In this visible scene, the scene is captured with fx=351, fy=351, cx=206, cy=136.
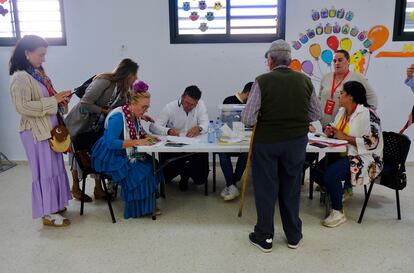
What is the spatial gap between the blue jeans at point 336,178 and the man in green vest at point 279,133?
512mm

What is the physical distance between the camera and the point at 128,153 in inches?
107

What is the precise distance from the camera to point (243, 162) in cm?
329

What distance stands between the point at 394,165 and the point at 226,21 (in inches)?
91.8

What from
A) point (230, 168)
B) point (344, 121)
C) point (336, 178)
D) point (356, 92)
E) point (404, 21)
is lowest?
point (230, 168)

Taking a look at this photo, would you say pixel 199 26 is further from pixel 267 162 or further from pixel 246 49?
pixel 267 162

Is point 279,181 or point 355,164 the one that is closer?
point 279,181

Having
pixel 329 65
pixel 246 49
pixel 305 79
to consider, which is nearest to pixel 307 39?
pixel 329 65

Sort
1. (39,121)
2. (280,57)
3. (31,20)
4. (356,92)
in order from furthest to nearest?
(31,20)
(356,92)
(39,121)
(280,57)

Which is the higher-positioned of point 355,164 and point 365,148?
point 365,148

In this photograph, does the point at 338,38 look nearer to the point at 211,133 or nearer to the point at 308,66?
the point at 308,66

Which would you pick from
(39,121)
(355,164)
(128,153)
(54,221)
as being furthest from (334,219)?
(39,121)

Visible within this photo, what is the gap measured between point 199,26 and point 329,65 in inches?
61.2

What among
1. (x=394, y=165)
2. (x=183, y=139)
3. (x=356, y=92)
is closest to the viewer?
(x=356, y=92)

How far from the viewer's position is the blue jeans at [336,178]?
264 centimetres
